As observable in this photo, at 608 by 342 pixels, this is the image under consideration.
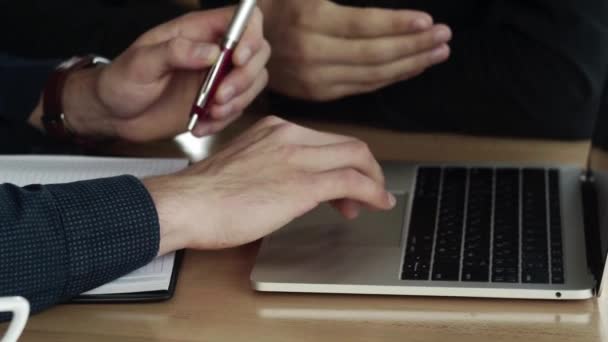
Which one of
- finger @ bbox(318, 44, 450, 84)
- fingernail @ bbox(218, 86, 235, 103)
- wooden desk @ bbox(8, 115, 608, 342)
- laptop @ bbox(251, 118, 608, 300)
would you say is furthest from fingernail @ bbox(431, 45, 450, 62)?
wooden desk @ bbox(8, 115, 608, 342)

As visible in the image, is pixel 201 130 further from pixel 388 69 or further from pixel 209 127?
pixel 388 69

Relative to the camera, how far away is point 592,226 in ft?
2.81

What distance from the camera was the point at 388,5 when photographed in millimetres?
1219

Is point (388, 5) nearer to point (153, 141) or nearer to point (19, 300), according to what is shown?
point (153, 141)

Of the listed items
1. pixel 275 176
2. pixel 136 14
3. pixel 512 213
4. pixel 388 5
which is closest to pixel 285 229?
pixel 275 176

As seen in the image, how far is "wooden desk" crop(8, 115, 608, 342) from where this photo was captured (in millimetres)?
755

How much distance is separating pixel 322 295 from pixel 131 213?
19cm

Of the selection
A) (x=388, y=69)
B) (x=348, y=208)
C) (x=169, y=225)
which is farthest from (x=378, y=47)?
(x=169, y=225)

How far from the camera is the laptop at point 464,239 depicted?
2.60 feet

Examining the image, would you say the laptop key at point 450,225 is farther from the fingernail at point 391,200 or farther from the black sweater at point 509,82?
the black sweater at point 509,82

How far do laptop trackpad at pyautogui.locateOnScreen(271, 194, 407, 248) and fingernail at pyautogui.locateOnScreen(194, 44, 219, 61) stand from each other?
21cm

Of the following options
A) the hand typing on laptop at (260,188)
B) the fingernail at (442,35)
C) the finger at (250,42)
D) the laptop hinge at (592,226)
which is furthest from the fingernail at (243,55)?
the laptop hinge at (592,226)

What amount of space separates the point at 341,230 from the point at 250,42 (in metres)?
0.26

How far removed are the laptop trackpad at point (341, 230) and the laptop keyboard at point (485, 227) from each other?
2cm
